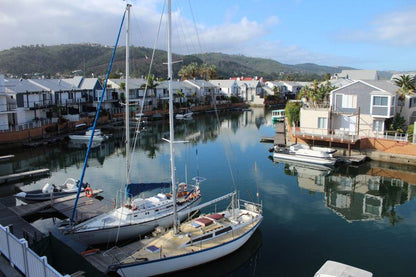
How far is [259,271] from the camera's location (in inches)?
783

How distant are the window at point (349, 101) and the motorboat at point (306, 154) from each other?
7906 mm

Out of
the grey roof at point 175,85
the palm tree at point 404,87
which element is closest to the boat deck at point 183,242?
the palm tree at point 404,87

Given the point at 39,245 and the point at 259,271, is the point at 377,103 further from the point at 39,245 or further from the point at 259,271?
the point at 39,245

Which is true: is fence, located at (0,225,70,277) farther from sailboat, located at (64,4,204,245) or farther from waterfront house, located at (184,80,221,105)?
waterfront house, located at (184,80,221,105)

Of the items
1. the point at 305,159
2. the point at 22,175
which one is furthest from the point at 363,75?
the point at 22,175

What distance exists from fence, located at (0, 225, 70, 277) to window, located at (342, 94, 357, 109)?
46257mm

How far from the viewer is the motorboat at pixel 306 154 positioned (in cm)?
4369

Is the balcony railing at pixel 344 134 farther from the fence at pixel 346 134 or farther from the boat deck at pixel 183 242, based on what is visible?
the boat deck at pixel 183 242

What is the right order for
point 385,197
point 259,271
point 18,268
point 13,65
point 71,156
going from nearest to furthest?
point 18,268, point 259,271, point 385,197, point 71,156, point 13,65

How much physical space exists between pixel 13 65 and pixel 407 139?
571 feet

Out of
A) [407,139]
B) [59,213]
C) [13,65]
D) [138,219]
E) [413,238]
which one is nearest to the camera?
[138,219]

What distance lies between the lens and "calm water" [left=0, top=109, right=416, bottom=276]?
2103cm

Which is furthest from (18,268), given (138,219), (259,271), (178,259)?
(259,271)

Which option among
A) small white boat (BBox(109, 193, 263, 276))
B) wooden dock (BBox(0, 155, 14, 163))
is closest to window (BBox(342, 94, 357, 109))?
small white boat (BBox(109, 193, 263, 276))
